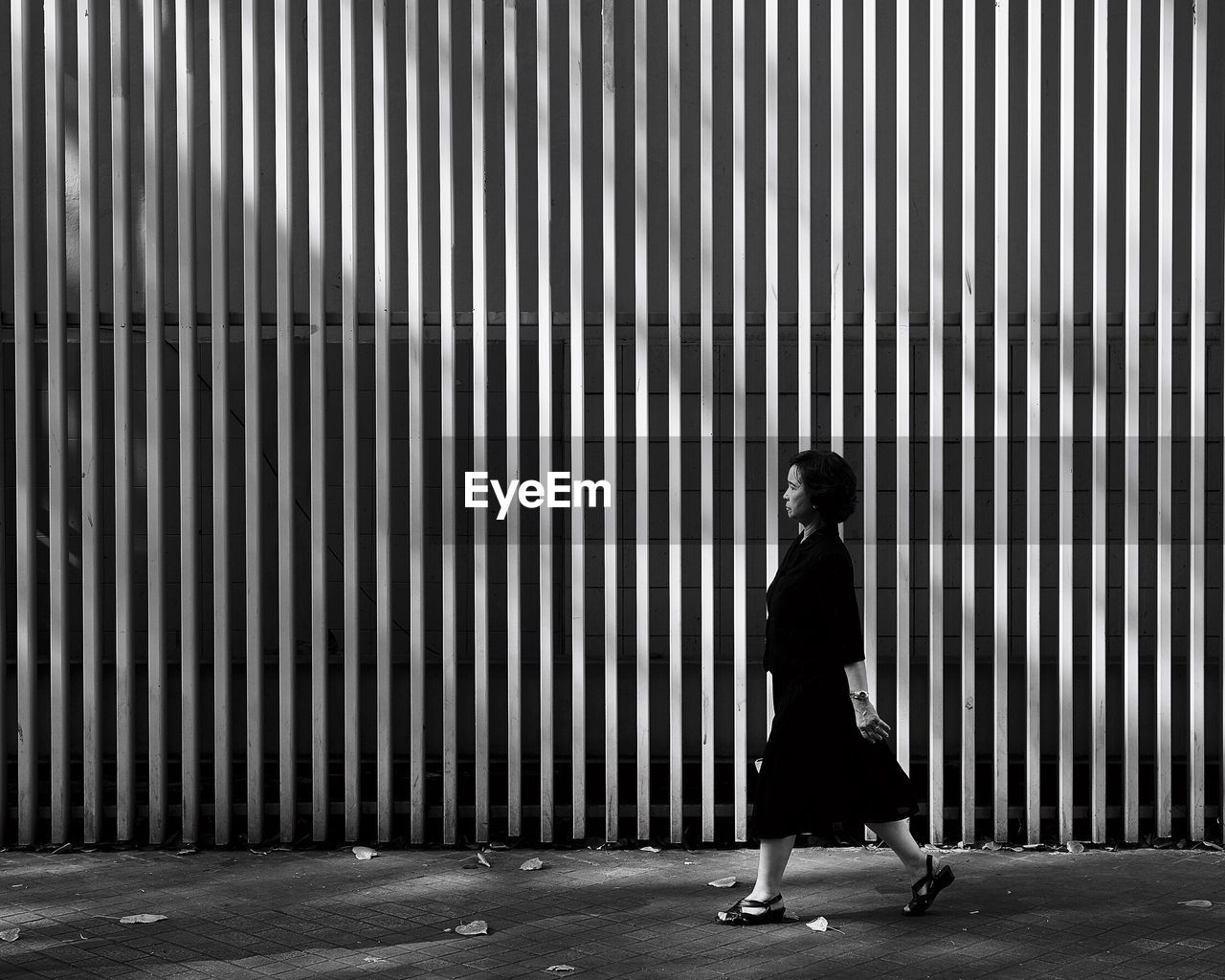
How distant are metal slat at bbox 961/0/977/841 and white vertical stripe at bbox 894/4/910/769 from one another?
0.83 ft

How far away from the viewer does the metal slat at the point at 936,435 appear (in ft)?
21.1

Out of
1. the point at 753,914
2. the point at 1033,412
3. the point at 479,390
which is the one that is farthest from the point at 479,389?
the point at 753,914

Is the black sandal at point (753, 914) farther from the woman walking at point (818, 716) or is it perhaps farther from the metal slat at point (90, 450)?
the metal slat at point (90, 450)

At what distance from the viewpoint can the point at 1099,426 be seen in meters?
6.43

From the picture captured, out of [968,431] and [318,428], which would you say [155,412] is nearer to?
[318,428]

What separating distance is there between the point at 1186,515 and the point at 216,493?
586 cm

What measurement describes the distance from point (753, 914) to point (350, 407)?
2.86 meters

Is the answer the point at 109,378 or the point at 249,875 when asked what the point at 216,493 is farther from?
the point at 109,378

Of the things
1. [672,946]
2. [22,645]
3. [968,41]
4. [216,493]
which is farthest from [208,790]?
[968,41]

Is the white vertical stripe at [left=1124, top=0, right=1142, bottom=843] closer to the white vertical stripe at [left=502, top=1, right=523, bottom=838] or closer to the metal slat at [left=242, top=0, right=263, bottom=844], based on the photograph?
the white vertical stripe at [left=502, top=1, right=523, bottom=838]

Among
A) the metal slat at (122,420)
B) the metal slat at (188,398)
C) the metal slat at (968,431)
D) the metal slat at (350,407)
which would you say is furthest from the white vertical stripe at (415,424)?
the metal slat at (968,431)

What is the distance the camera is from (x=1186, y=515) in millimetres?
8844

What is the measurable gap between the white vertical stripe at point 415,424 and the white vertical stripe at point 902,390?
7.14ft

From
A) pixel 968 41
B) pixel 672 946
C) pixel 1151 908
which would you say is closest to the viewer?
pixel 672 946
